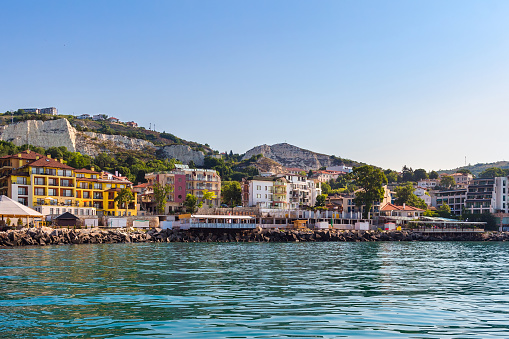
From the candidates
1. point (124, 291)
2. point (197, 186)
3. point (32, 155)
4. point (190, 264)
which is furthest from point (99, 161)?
point (124, 291)

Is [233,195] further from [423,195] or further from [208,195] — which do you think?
[423,195]

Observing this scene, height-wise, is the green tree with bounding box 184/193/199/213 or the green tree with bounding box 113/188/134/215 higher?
the green tree with bounding box 113/188/134/215

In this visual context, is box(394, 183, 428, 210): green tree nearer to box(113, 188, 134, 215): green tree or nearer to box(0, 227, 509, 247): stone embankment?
box(0, 227, 509, 247): stone embankment

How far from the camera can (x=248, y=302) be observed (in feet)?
56.5

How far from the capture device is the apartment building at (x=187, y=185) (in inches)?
4040

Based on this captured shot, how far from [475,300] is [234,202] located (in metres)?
88.5

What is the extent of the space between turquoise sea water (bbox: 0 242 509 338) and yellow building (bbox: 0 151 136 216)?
50.4 meters

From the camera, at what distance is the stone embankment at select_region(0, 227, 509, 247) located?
184 ft

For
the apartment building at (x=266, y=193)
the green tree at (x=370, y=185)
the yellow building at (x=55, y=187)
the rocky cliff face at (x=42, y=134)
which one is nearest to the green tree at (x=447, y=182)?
the apartment building at (x=266, y=193)

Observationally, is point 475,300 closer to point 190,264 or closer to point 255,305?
point 255,305

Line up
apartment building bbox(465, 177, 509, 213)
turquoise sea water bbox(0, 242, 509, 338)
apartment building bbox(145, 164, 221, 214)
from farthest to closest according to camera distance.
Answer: apartment building bbox(465, 177, 509, 213) → apartment building bbox(145, 164, 221, 214) → turquoise sea water bbox(0, 242, 509, 338)

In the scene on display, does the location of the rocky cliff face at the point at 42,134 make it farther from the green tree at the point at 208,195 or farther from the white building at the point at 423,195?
the white building at the point at 423,195

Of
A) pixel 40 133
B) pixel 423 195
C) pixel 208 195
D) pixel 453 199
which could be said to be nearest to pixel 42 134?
pixel 40 133

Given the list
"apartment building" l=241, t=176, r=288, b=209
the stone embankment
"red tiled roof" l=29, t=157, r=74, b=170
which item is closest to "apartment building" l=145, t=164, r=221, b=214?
"apartment building" l=241, t=176, r=288, b=209
